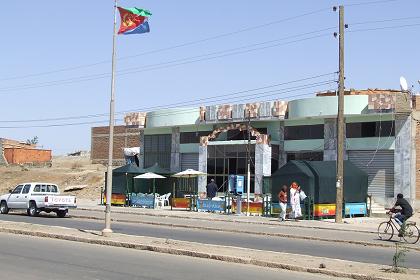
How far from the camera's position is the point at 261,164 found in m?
43.0

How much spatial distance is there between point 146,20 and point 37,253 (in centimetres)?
959

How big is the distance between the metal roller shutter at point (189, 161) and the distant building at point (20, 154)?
3460 centimetres

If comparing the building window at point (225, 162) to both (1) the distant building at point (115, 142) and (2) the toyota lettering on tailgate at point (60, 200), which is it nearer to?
(2) the toyota lettering on tailgate at point (60, 200)

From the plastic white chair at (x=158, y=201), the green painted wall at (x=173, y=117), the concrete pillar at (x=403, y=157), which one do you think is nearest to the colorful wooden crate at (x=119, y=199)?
the plastic white chair at (x=158, y=201)

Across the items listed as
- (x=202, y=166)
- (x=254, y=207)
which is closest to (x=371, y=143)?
(x=254, y=207)

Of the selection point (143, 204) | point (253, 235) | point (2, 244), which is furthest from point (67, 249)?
point (143, 204)

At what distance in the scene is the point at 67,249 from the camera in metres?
15.9

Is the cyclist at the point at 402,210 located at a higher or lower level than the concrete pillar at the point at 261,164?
lower

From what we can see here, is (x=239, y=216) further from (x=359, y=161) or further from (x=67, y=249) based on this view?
(x=67, y=249)

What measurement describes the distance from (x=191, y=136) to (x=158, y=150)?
399 centimetres

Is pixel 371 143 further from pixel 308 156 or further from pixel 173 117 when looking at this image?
pixel 173 117

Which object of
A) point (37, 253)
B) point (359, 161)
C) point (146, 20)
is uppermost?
point (146, 20)

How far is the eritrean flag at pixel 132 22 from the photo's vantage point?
2114cm

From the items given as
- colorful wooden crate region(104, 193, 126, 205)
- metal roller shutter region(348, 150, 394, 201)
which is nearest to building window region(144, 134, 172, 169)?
colorful wooden crate region(104, 193, 126, 205)
